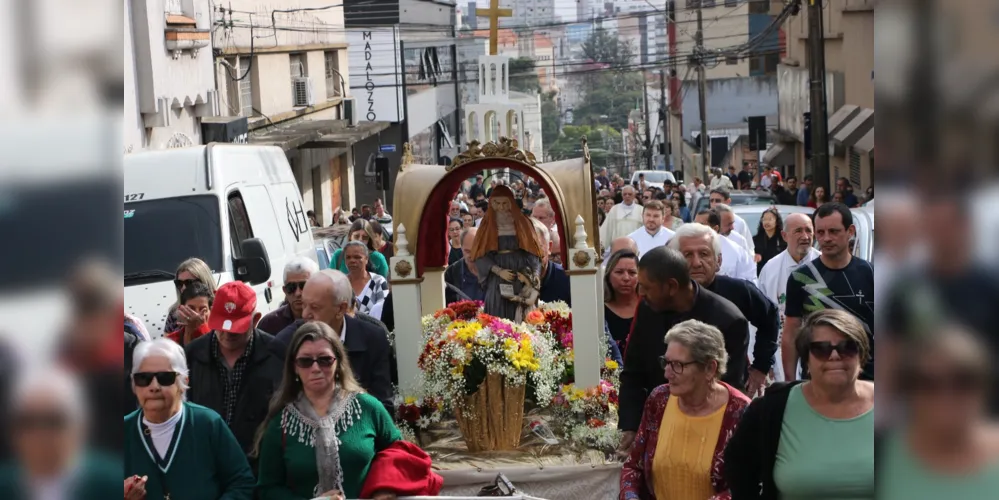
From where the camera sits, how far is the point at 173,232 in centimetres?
1082

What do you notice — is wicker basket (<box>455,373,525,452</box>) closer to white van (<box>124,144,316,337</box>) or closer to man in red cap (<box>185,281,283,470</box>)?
man in red cap (<box>185,281,283,470</box>)

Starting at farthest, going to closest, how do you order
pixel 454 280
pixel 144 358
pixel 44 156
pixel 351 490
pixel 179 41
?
1. pixel 179 41
2. pixel 454 280
3. pixel 351 490
4. pixel 144 358
5. pixel 44 156

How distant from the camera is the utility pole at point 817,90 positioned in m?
20.1

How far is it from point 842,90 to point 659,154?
66476mm

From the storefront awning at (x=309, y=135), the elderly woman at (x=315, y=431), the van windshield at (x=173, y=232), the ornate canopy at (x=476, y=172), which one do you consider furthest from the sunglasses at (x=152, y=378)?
the storefront awning at (x=309, y=135)

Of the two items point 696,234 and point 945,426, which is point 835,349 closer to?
point 945,426

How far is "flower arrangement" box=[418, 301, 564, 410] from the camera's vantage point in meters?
7.31

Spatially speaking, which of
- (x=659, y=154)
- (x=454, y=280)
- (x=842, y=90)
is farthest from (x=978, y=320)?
(x=659, y=154)

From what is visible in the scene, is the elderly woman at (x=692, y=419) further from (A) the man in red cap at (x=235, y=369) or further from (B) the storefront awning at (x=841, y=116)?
(B) the storefront awning at (x=841, y=116)

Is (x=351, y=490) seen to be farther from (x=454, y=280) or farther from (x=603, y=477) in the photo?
(x=454, y=280)

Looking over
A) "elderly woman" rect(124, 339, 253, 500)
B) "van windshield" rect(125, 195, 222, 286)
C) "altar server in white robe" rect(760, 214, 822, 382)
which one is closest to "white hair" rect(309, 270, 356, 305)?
"elderly woman" rect(124, 339, 253, 500)

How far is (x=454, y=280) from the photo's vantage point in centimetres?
1062

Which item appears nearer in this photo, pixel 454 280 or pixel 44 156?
pixel 44 156

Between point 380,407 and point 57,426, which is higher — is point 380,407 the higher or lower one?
the lower one
